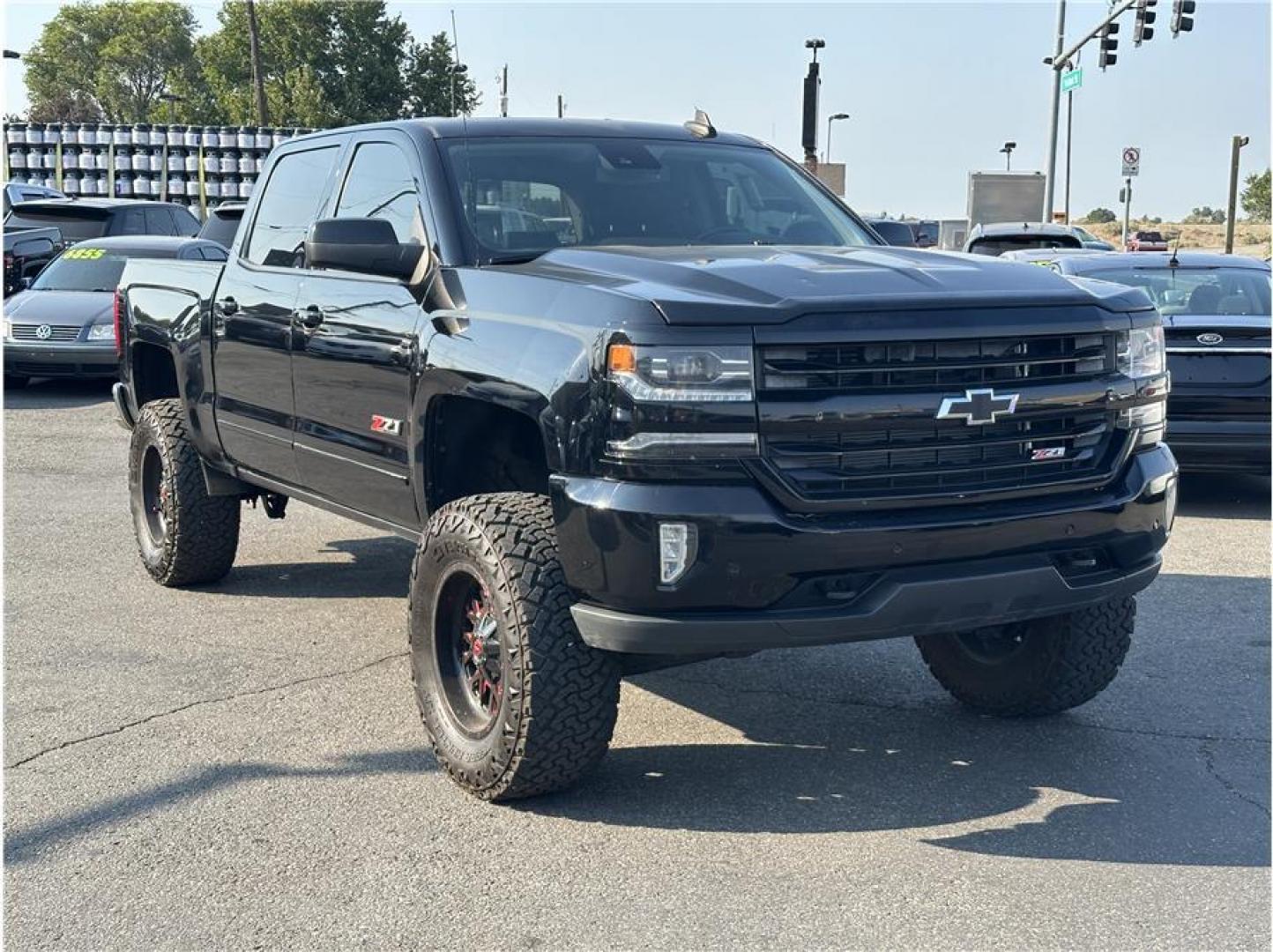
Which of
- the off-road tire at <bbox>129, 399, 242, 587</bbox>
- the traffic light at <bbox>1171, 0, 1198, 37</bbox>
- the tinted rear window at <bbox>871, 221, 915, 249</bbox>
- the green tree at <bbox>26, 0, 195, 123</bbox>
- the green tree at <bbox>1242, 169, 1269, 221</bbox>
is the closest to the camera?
the tinted rear window at <bbox>871, 221, 915, 249</bbox>

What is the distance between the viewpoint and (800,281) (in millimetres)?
4098

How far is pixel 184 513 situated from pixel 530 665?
331 centimetres

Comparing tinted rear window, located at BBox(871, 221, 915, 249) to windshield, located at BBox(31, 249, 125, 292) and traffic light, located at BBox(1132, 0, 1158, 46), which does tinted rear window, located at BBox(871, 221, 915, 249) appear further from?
traffic light, located at BBox(1132, 0, 1158, 46)

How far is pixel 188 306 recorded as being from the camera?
21.7 feet

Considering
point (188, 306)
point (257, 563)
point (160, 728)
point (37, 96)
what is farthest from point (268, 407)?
→ point (37, 96)

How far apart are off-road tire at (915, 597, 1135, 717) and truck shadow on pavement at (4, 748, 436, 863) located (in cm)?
189


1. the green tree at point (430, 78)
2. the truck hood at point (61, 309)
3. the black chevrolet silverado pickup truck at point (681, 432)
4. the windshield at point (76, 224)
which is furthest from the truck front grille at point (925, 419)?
the green tree at point (430, 78)

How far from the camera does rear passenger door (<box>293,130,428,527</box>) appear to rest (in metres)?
4.91

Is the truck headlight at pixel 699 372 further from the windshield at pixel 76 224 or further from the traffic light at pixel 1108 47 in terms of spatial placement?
the traffic light at pixel 1108 47

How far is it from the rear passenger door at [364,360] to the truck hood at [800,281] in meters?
0.55

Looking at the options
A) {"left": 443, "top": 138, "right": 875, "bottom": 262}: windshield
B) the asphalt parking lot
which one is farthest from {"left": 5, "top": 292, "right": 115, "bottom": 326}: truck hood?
{"left": 443, "top": 138, "right": 875, "bottom": 262}: windshield

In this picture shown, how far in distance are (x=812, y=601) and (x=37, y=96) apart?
110m

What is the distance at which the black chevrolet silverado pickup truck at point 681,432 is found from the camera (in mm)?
3836

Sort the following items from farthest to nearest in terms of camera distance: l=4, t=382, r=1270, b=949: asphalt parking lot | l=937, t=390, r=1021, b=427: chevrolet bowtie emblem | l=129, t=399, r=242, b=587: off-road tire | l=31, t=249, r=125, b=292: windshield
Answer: l=31, t=249, r=125, b=292: windshield, l=129, t=399, r=242, b=587: off-road tire, l=937, t=390, r=1021, b=427: chevrolet bowtie emblem, l=4, t=382, r=1270, b=949: asphalt parking lot
